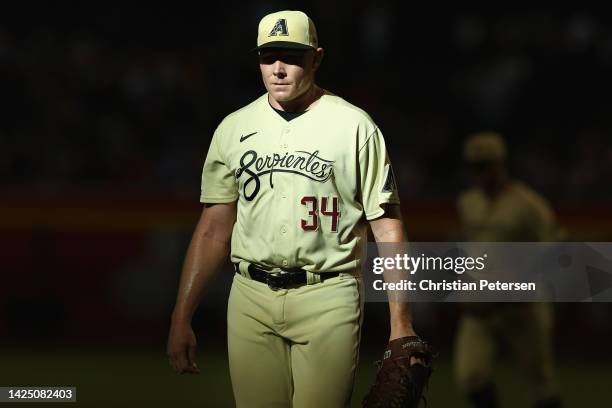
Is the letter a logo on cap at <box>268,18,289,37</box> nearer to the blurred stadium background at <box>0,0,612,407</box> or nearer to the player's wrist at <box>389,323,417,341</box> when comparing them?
the player's wrist at <box>389,323,417,341</box>

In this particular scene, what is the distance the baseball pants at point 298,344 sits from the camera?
4.49 metres

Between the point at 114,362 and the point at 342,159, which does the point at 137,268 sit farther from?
the point at 342,159

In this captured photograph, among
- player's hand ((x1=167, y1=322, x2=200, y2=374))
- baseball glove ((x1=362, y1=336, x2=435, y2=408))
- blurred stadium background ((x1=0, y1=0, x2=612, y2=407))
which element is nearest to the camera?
baseball glove ((x1=362, y1=336, x2=435, y2=408))

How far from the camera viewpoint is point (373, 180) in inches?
179

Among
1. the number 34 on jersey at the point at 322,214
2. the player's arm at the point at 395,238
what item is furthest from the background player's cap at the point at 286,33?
the player's arm at the point at 395,238

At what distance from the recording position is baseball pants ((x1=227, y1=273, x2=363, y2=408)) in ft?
14.7

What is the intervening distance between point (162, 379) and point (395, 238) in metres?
5.67

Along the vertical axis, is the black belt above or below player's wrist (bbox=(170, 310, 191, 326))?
above

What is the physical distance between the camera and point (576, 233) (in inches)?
422

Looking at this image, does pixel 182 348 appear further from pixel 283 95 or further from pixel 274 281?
pixel 283 95

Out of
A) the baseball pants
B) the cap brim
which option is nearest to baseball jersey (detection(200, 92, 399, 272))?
the baseball pants

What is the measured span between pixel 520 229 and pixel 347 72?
5.29m

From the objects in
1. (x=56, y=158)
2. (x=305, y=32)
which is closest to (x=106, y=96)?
(x=56, y=158)

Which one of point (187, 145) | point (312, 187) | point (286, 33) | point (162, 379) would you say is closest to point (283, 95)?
point (286, 33)
